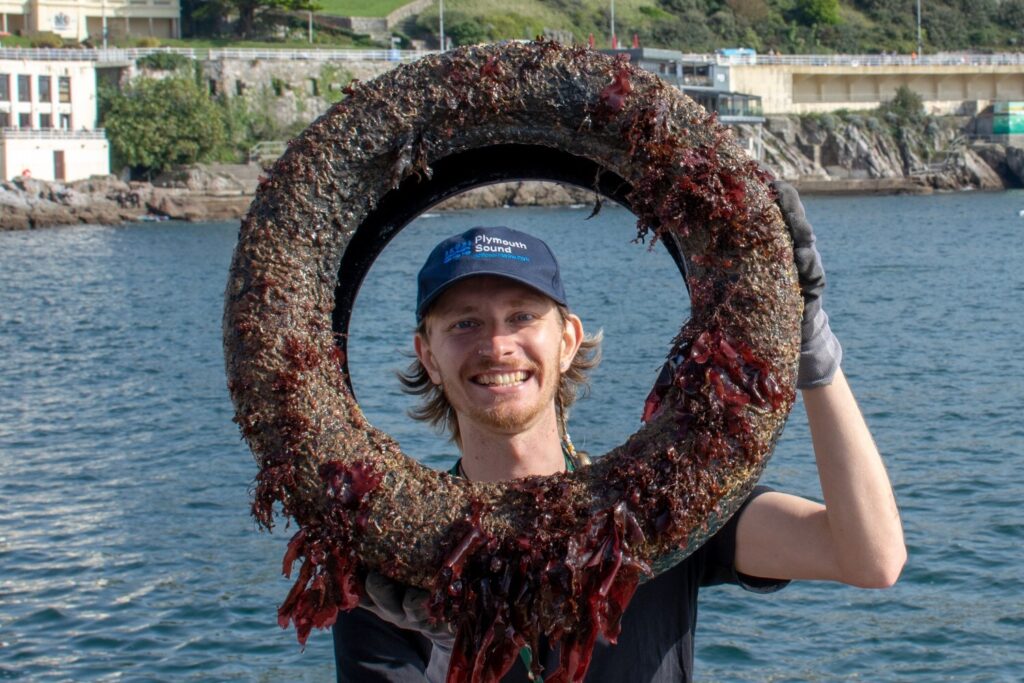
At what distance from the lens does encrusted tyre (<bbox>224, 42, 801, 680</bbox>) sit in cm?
305

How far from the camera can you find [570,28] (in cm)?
9381

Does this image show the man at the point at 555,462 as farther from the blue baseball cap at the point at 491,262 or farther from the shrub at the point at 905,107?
the shrub at the point at 905,107

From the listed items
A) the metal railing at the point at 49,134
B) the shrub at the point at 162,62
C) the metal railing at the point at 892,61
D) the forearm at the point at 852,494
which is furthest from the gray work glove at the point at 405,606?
the metal railing at the point at 892,61

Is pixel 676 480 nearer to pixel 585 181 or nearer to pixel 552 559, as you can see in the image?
pixel 552 559

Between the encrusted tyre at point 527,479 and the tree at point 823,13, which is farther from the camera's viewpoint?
the tree at point 823,13

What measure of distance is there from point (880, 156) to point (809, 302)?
276ft

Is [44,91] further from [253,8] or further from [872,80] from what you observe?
[872,80]

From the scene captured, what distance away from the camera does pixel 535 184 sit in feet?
241

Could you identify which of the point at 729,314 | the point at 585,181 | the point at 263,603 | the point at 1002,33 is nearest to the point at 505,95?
the point at 585,181

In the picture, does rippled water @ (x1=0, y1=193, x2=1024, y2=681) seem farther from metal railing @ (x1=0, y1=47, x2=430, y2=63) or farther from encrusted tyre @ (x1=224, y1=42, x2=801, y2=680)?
metal railing @ (x1=0, y1=47, x2=430, y2=63)

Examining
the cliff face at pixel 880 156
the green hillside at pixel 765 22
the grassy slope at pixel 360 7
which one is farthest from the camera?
the green hillside at pixel 765 22

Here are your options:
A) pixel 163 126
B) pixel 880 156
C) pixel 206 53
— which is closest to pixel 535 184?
pixel 206 53

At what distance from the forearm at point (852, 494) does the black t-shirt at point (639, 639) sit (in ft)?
0.81

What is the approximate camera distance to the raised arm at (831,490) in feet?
10.3
